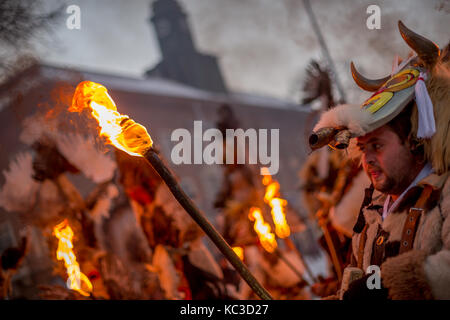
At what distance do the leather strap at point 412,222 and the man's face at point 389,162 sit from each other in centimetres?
14

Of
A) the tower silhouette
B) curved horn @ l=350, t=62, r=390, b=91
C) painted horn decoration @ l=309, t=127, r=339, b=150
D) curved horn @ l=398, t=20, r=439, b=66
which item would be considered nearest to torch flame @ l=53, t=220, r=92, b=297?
painted horn decoration @ l=309, t=127, r=339, b=150

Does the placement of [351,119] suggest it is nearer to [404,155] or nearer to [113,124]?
[404,155]

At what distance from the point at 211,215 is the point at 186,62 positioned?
13041 mm

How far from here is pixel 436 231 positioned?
1647 mm

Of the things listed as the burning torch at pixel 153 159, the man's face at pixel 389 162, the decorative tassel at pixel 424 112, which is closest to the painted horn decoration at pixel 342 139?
the man's face at pixel 389 162

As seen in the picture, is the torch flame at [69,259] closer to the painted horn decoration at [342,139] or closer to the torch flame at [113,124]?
the torch flame at [113,124]

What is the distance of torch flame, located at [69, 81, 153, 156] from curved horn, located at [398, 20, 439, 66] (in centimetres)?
121

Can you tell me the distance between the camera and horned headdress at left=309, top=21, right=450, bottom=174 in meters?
1.80

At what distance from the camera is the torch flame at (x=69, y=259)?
12.9 feet

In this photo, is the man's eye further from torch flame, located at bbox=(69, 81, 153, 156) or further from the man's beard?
torch flame, located at bbox=(69, 81, 153, 156)

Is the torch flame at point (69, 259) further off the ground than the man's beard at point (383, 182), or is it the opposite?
the man's beard at point (383, 182)

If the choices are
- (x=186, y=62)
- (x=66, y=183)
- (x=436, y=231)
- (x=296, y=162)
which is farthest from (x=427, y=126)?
(x=186, y=62)

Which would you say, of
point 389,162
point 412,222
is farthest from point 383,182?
point 412,222
